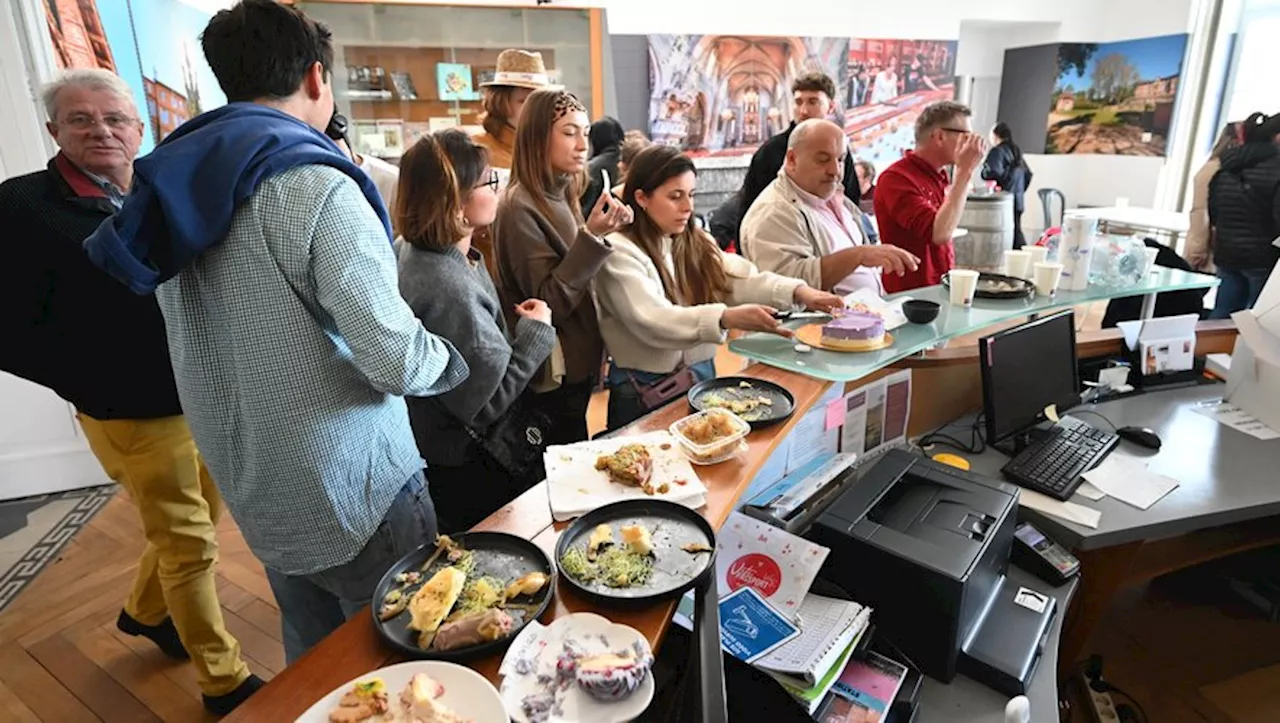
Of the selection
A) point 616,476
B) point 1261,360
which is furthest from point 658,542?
point 1261,360

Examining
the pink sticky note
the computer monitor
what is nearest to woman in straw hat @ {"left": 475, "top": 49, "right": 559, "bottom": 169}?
the pink sticky note

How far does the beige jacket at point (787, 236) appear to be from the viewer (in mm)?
2158

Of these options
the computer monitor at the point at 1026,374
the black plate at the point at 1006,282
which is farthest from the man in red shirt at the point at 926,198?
the computer monitor at the point at 1026,374

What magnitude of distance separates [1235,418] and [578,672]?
2249mm

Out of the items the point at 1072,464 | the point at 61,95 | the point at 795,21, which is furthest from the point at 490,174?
the point at 795,21

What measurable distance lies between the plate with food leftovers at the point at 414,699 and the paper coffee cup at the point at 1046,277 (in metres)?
1.90

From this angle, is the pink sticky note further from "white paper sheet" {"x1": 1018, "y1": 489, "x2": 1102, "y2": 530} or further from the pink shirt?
the pink shirt

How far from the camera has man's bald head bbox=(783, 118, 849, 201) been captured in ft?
7.10

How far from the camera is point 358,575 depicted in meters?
1.23

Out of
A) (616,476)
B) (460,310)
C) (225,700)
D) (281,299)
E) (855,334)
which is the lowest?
(225,700)

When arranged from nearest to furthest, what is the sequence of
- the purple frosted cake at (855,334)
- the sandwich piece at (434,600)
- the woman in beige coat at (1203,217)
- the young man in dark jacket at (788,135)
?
1. the sandwich piece at (434,600)
2. the purple frosted cake at (855,334)
3. the young man in dark jacket at (788,135)
4. the woman in beige coat at (1203,217)

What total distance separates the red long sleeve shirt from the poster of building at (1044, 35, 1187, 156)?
19.2 ft

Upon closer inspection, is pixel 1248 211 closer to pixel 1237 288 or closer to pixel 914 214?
pixel 1237 288

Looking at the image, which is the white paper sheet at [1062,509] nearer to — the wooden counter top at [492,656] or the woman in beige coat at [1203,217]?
the wooden counter top at [492,656]
